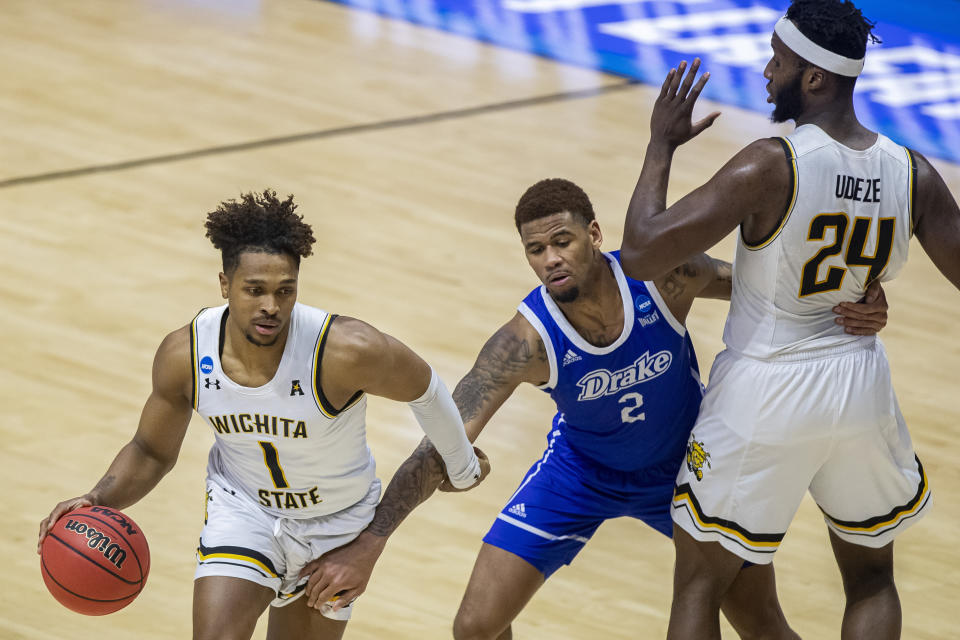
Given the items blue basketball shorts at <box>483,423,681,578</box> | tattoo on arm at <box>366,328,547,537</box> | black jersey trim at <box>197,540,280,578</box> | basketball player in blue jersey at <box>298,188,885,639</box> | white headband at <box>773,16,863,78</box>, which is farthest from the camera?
blue basketball shorts at <box>483,423,681,578</box>

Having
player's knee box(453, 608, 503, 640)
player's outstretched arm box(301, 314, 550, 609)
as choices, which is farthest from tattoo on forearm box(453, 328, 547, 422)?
player's knee box(453, 608, 503, 640)

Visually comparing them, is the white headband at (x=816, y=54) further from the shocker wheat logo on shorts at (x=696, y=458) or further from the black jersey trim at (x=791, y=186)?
the shocker wheat logo on shorts at (x=696, y=458)

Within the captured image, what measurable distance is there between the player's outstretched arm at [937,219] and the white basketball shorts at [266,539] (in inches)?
69.8

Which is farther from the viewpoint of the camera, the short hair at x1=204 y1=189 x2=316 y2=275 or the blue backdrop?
the blue backdrop

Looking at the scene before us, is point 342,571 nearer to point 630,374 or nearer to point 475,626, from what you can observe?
point 475,626

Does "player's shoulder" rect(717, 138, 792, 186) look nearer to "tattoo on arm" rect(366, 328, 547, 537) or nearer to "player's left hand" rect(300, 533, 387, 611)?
"tattoo on arm" rect(366, 328, 547, 537)

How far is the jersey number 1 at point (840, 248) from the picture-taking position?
4008 mm

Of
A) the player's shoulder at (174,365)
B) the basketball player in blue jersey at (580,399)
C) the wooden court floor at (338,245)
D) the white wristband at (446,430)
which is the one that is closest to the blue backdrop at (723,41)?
the wooden court floor at (338,245)

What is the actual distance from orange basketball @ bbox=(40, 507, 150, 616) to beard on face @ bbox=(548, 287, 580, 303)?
1423mm

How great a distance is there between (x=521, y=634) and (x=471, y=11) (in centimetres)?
1012

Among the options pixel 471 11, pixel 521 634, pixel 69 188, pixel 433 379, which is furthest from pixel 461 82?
pixel 433 379

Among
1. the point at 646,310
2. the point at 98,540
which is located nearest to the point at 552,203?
the point at 646,310

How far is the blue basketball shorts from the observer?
188 inches

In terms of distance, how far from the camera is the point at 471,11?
14.6m
